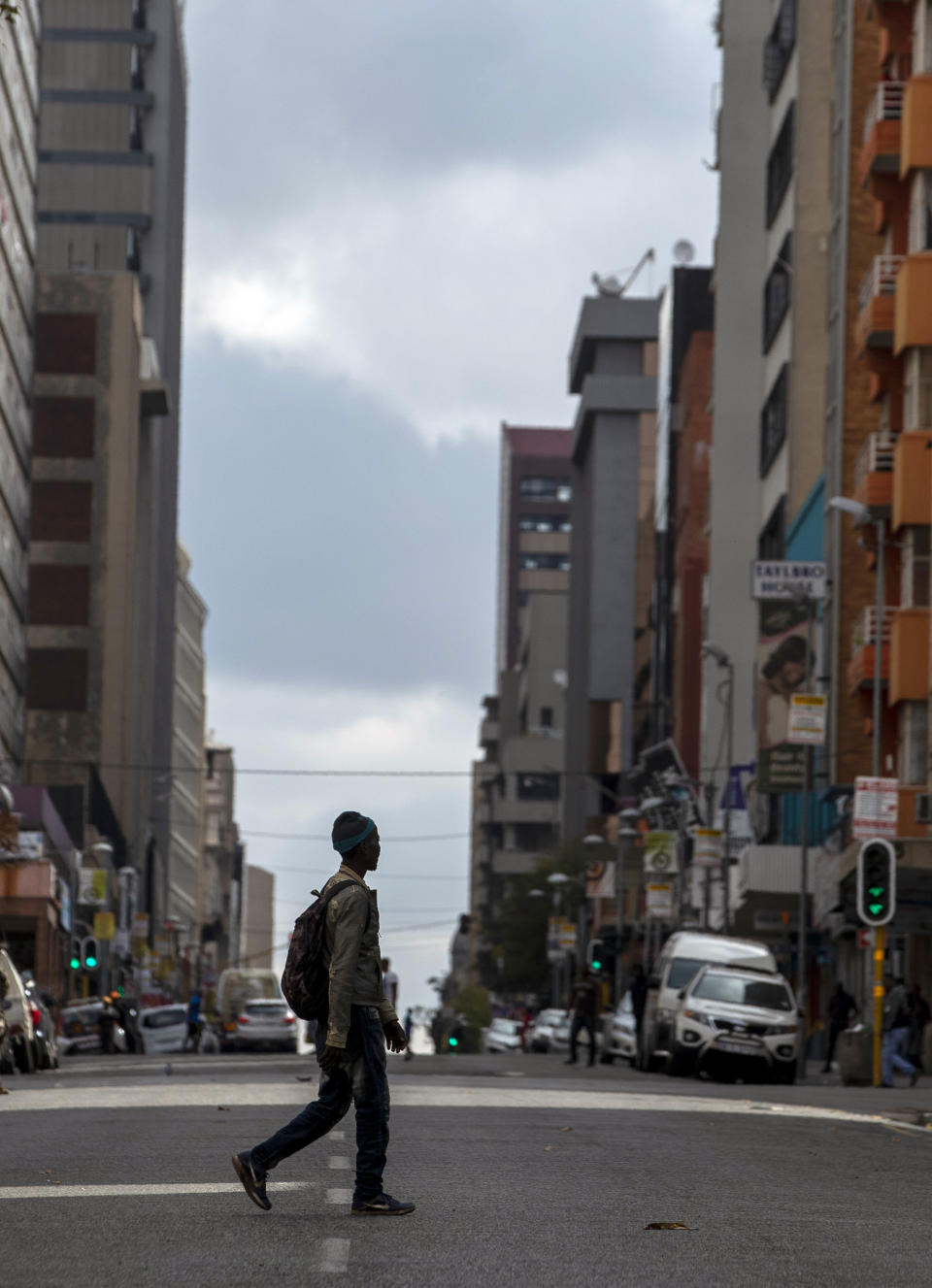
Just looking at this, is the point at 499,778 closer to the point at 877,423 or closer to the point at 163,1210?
the point at 877,423

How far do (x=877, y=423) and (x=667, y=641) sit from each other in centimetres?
6102

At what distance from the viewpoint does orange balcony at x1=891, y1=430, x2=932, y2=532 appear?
50.2m

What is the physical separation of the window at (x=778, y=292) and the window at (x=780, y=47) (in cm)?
583

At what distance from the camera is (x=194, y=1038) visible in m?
64.4

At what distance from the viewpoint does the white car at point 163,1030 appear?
62.6 metres

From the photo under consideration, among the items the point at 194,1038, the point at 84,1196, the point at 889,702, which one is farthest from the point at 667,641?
the point at 84,1196

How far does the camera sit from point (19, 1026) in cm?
3738

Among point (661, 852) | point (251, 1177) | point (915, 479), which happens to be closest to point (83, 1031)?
point (661, 852)

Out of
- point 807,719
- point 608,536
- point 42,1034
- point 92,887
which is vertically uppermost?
point 608,536

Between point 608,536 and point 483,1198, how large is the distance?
155m

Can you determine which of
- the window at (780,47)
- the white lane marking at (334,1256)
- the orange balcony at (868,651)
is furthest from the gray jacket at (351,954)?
the window at (780,47)

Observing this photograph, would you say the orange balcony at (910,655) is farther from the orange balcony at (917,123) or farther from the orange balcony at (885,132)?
the orange balcony at (885,132)

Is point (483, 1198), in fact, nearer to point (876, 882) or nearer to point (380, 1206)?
point (380, 1206)

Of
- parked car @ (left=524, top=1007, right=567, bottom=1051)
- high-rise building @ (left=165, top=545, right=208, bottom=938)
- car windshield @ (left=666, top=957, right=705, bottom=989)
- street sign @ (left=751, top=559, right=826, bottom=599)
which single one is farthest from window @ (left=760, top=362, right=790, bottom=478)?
high-rise building @ (left=165, top=545, right=208, bottom=938)
